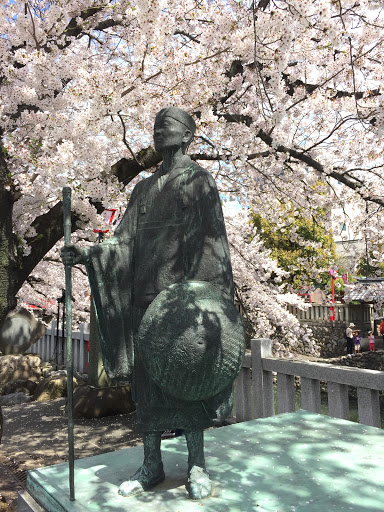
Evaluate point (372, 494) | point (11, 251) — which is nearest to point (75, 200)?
point (11, 251)

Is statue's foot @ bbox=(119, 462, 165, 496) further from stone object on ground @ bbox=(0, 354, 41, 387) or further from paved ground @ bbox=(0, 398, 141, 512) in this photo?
stone object on ground @ bbox=(0, 354, 41, 387)

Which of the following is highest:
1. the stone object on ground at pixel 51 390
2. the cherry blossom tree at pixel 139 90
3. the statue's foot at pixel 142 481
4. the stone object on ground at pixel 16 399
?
the cherry blossom tree at pixel 139 90

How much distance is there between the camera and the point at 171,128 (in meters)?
3.02

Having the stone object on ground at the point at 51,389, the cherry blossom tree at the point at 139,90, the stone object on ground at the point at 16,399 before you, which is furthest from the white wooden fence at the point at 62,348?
the cherry blossom tree at the point at 139,90

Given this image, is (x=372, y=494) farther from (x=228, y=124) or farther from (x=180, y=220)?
(x=228, y=124)

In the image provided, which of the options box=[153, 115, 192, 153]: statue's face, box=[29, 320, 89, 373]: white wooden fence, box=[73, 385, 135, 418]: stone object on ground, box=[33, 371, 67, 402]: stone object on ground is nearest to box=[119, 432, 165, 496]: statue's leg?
box=[153, 115, 192, 153]: statue's face

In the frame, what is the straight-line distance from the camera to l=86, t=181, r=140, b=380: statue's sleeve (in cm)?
304

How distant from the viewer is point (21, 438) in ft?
21.9

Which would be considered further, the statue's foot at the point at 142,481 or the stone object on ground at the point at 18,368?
the stone object on ground at the point at 18,368

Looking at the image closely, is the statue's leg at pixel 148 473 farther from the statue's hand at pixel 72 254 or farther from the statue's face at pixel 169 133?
the statue's face at pixel 169 133

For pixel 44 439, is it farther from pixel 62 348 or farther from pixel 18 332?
pixel 18 332

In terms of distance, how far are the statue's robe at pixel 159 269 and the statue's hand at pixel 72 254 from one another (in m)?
0.08

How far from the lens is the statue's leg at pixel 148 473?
2.78 m

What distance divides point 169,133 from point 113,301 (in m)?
1.22
